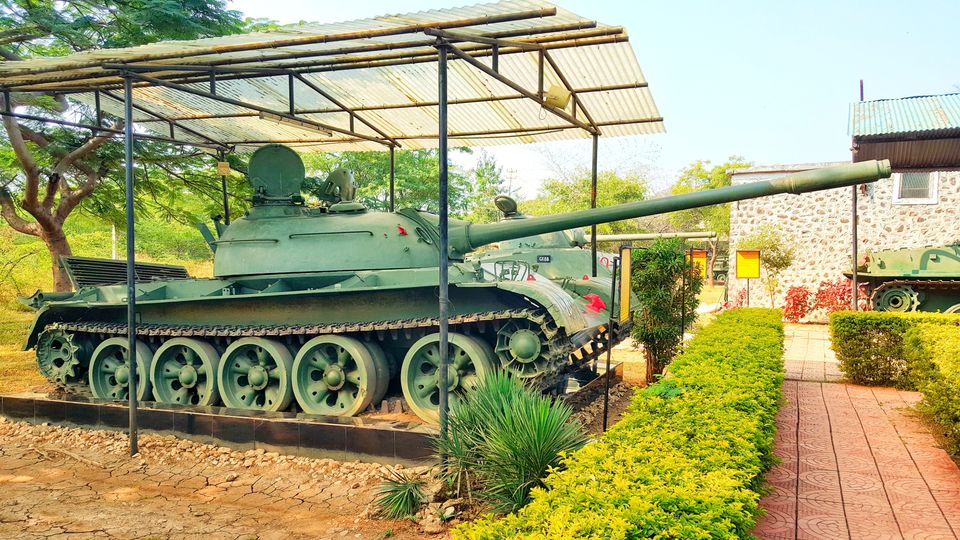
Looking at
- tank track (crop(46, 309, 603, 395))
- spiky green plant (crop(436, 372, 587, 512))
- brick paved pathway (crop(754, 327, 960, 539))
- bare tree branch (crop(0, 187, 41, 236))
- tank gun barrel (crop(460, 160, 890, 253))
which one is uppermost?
bare tree branch (crop(0, 187, 41, 236))

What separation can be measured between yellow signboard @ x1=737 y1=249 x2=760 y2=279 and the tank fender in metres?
8.46

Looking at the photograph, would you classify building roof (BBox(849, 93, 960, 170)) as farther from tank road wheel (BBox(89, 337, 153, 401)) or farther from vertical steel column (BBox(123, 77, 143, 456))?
tank road wheel (BBox(89, 337, 153, 401))

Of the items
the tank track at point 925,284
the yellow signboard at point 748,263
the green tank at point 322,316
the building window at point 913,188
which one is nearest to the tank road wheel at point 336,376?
the green tank at point 322,316

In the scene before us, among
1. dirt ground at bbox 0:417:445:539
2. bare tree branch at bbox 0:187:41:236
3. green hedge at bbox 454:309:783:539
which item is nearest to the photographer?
green hedge at bbox 454:309:783:539

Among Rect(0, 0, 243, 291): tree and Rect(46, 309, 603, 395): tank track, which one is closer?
Rect(46, 309, 603, 395): tank track

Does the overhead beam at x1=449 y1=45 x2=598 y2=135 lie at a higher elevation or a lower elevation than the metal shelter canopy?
lower

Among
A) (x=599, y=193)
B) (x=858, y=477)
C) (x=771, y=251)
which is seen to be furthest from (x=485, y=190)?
(x=858, y=477)

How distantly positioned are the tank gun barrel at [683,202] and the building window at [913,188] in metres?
13.0

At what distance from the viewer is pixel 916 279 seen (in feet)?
47.5

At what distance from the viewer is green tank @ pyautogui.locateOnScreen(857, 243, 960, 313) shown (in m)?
14.3

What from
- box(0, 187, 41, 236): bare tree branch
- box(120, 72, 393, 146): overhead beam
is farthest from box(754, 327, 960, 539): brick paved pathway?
box(0, 187, 41, 236): bare tree branch

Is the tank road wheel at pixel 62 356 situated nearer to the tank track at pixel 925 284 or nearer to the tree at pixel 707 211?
the tank track at pixel 925 284

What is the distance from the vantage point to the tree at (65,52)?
12.8 meters

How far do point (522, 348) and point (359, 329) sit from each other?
174 cm
